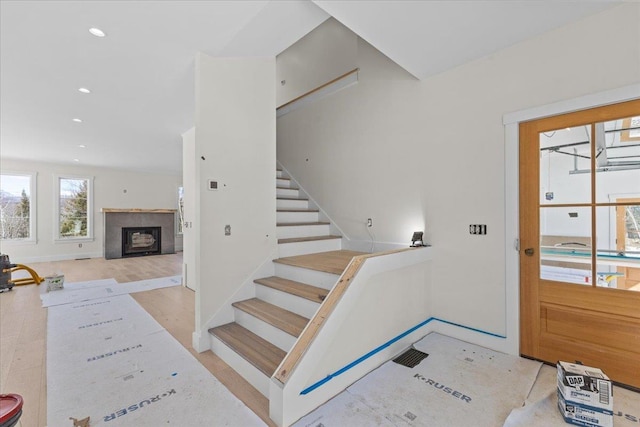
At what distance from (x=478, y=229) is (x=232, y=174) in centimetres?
245

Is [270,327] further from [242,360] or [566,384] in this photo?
[566,384]

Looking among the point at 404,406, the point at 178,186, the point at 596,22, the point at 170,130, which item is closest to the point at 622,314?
the point at 404,406

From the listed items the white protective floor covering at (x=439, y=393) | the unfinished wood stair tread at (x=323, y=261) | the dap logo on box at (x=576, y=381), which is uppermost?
the unfinished wood stair tread at (x=323, y=261)

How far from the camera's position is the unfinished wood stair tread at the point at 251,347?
203 centimetres

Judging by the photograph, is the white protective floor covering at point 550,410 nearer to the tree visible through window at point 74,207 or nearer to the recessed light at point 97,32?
the recessed light at point 97,32

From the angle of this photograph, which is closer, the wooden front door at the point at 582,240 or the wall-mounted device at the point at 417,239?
the wooden front door at the point at 582,240

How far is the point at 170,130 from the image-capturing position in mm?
4805

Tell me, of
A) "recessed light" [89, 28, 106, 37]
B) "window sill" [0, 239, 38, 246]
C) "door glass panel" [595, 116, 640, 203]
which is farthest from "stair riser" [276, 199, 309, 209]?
"window sill" [0, 239, 38, 246]

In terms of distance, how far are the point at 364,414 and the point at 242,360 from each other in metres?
0.99

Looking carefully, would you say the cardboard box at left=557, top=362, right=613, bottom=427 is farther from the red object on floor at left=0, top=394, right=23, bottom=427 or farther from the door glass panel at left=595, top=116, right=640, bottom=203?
the red object on floor at left=0, top=394, right=23, bottom=427

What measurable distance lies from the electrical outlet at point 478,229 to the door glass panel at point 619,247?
2.50 feet

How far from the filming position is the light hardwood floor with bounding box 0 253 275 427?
1.91 m

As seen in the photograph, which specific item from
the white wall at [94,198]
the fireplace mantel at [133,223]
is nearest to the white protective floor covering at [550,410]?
the fireplace mantel at [133,223]

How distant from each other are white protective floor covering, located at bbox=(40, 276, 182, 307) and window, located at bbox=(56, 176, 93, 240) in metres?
3.75
